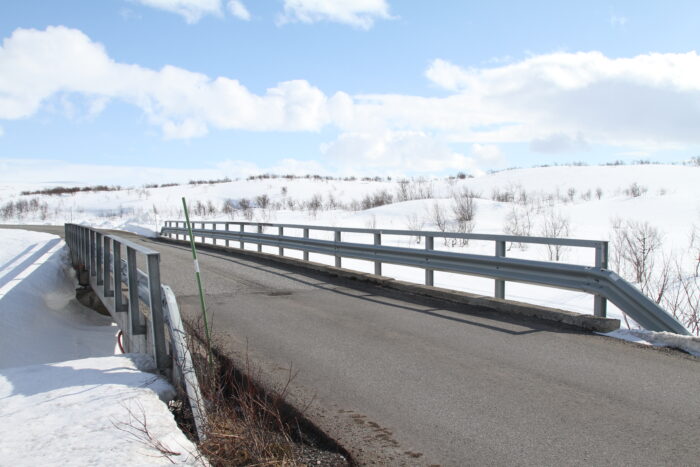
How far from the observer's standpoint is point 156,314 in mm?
5527

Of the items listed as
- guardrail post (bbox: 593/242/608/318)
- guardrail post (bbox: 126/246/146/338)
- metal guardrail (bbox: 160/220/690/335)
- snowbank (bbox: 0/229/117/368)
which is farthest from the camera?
snowbank (bbox: 0/229/117/368)

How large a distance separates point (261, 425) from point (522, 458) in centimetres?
172

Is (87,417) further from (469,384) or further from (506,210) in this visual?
(506,210)

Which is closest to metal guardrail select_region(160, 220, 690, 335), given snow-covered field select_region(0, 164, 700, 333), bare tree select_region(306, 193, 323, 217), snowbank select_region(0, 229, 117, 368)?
snow-covered field select_region(0, 164, 700, 333)

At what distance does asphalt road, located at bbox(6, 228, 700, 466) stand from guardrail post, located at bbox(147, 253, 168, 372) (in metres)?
0.90

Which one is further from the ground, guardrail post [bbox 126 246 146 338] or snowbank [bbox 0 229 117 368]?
guardrail post [bbox 126 246 146 338]

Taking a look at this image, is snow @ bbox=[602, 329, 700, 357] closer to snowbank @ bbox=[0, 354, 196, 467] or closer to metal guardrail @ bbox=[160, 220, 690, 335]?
metal guardrail @ bbox=[160, 220, 690, 335]

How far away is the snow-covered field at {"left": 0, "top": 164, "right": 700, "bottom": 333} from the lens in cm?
1388

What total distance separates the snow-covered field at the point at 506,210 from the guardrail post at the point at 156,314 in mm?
7025

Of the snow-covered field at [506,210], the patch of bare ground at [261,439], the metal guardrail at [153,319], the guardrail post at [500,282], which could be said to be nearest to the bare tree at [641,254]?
the snow-covered field at [506,210]

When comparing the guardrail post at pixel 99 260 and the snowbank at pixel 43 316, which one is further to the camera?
the guardrail post at pixel 99 260

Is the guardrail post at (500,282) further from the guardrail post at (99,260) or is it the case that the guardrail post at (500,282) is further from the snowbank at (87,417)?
the guardrail post at (99,260)

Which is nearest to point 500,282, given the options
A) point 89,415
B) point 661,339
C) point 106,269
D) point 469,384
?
point 661,339

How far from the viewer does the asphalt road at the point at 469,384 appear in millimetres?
3695
